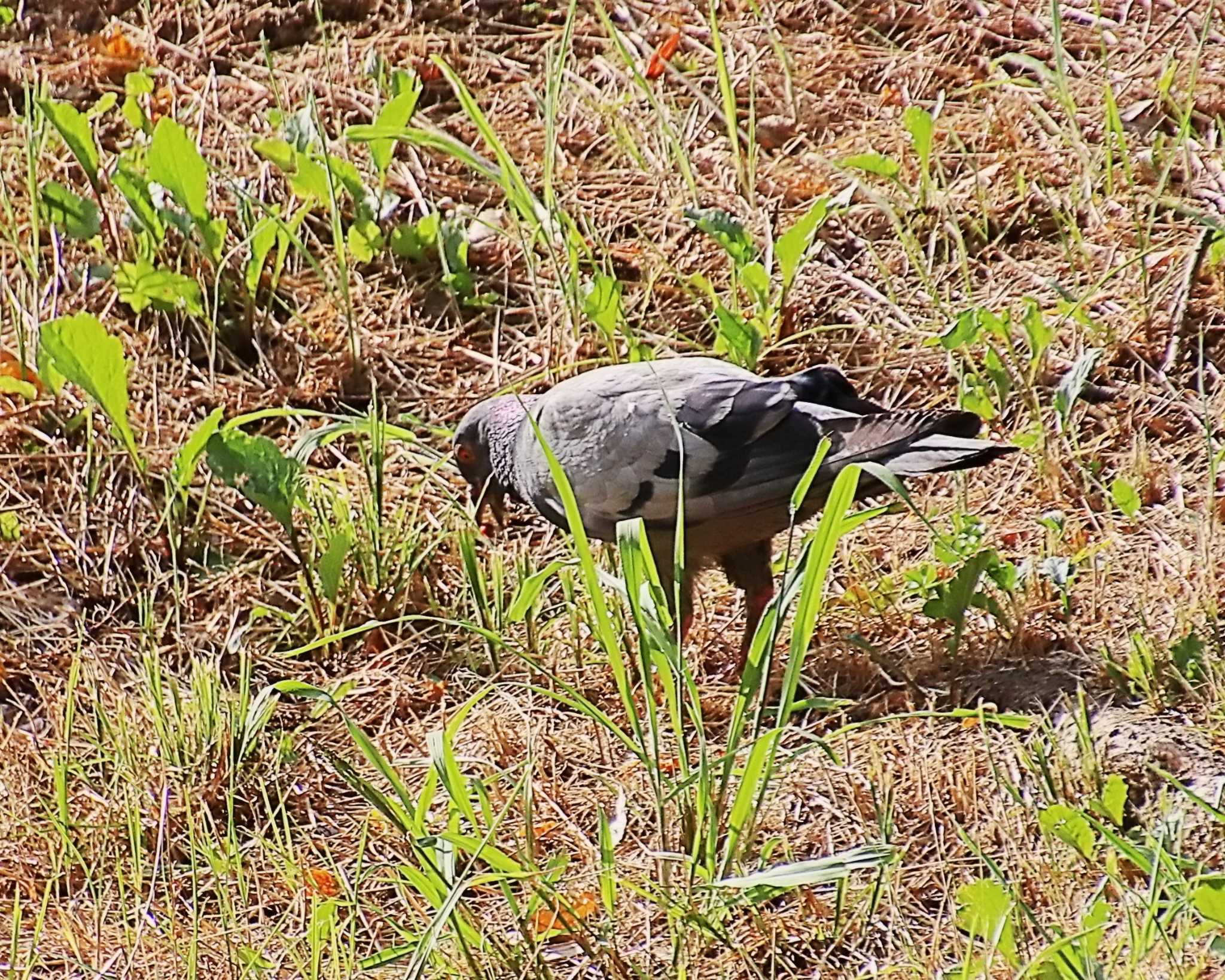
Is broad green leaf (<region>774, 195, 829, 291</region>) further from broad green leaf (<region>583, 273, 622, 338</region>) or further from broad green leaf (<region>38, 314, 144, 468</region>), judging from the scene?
broad green leaf (<region>38, 314, 144, 468</region>)

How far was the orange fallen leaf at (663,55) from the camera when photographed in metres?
6.03

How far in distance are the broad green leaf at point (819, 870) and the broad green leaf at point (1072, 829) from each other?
433 mm

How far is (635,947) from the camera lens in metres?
3.14

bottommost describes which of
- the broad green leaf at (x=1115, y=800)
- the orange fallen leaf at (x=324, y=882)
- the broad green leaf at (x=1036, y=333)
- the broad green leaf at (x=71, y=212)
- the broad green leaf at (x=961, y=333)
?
the orange fallen leaf at (x=324, y=882)

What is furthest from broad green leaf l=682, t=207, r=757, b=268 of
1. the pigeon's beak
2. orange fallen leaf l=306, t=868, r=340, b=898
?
orange fallen leaf l=306, t=868, r=340, b=898

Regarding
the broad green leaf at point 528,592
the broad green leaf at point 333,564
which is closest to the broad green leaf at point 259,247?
the broad green leaf at point 333,564

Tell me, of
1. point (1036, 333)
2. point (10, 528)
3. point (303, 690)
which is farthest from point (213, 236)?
point (1036, 333)

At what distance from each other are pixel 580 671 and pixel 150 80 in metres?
3.05

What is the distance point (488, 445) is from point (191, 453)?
0.83 m

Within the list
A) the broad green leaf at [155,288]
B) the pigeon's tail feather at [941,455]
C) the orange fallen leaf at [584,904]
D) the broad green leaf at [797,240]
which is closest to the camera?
the orange fallen leaf at [584,904]

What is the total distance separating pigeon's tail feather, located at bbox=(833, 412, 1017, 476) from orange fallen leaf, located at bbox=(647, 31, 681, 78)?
104 inches

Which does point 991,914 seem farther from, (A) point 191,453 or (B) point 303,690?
(A) point 191,453

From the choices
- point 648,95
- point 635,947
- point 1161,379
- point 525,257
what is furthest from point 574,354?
point 635,947

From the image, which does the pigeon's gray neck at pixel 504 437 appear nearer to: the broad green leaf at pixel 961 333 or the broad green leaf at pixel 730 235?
the broad green leaf at pixel 730 235
